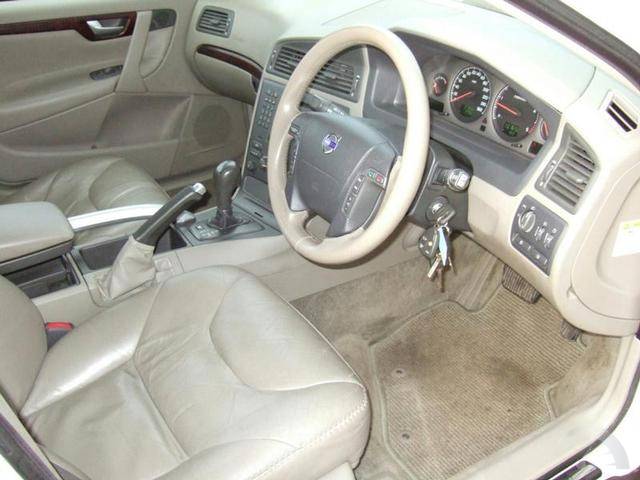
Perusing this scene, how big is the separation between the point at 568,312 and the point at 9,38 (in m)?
1.97

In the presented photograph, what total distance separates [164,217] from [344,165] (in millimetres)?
531

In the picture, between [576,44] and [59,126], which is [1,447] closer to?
→ [576,44]

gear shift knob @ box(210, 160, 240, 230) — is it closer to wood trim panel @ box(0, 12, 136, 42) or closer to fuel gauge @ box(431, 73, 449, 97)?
fuel gauge @ box(431, 73, 449, 97)

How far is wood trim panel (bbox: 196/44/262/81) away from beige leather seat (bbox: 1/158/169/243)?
57 cm

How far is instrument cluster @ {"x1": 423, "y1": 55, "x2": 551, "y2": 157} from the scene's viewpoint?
137cm

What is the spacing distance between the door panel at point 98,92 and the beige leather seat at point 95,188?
36 cm

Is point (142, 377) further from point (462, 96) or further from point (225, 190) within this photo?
point (462, 96)

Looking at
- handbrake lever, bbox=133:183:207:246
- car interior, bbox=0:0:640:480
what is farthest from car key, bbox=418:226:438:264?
handbrake lever, bbox=133:183:207:246

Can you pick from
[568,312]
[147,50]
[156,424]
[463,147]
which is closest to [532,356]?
[568,312]

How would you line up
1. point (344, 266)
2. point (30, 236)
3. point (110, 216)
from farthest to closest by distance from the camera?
point (344, 266)
point (110, 216)
point (30, 236)

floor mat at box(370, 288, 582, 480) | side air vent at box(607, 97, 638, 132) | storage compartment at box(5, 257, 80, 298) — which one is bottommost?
floor mat at box(370, 288, 582, 480)

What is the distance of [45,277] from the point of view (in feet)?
5.14

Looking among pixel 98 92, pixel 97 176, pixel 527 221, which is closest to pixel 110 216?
pixel 97 176

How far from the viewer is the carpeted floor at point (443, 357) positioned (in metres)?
1.73
